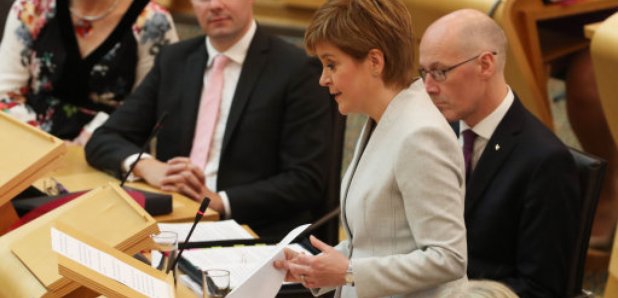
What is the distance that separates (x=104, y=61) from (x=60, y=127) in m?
0.31

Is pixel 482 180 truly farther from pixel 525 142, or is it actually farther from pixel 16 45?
pixel 16 45

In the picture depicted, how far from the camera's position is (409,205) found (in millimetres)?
2111

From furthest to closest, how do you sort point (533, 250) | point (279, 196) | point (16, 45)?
point (16, 45)
point (279, 196)
point (533, 250)

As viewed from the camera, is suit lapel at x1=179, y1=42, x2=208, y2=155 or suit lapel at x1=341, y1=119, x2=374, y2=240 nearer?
suit lapel at x1=341, y1=119, x2=374, y2=240

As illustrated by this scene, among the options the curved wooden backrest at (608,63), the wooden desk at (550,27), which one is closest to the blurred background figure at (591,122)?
the wooden desk at (550,27)

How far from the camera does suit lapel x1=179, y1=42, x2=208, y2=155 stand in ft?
12.0

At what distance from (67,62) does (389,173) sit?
2373 mm

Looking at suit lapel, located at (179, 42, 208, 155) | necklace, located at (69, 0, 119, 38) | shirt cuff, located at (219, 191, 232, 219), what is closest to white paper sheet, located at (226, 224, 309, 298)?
shirt cuff, located at (219, 191, 232, 219)

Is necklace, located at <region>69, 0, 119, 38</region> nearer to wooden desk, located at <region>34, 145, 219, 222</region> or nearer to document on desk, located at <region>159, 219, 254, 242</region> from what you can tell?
wooden desk, located at <region>34, 145, 219, 222</region>

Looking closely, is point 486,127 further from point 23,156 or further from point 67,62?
point 67,62

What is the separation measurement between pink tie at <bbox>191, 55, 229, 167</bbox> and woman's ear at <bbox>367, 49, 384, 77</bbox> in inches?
59.7

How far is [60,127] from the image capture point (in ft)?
14.0

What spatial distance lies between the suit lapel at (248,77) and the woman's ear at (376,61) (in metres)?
1.43

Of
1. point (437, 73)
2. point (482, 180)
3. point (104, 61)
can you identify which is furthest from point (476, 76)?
point (104, 61)
